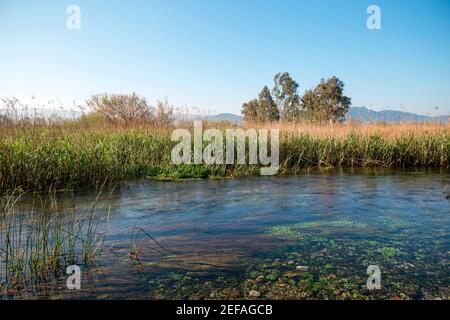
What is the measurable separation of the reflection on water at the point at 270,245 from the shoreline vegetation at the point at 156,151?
885 millimetres

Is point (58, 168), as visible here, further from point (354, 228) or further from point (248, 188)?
point (354, 228)

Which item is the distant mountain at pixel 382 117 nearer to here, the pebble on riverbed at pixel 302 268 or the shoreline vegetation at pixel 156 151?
the shoreline vegetation at pixel 156 151

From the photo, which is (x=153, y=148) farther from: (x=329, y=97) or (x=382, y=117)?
(x=329, y=97)

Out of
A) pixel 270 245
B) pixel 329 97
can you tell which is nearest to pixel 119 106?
pixel 270 245

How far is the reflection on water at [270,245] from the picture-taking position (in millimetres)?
2652

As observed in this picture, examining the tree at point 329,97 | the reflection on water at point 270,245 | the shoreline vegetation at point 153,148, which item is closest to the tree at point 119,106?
the shoreline vegetation at point 153,148

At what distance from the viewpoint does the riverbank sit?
6.17 metres

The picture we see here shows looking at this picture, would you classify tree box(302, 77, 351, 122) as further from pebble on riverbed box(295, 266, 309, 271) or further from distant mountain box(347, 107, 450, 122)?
pebble on riverbed box(295, 266, 309, 271)

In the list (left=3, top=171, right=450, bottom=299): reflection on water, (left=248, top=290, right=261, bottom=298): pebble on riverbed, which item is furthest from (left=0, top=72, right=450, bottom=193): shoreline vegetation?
(left=248, top=290, right=261, bottom=298): pebble on riverbed

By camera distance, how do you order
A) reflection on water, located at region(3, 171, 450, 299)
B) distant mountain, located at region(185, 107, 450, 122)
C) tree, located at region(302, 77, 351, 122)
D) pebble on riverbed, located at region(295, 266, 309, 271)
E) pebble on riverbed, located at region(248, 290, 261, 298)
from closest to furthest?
1. pebble on riverbed, located at region(248, 290, 261, 298)
2. reflection on water, located at region(3, 171, 450, 299)
3. pebble on riverbed, located at region(295, 266, 309, 271)
4. distant mountain, located at region(185, 107, 450, 122)
5. tree, located at region(302, 77, 351, 122)

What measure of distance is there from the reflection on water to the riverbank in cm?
87

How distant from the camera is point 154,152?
8.79 m

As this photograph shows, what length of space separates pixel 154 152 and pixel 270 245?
5783 mm
